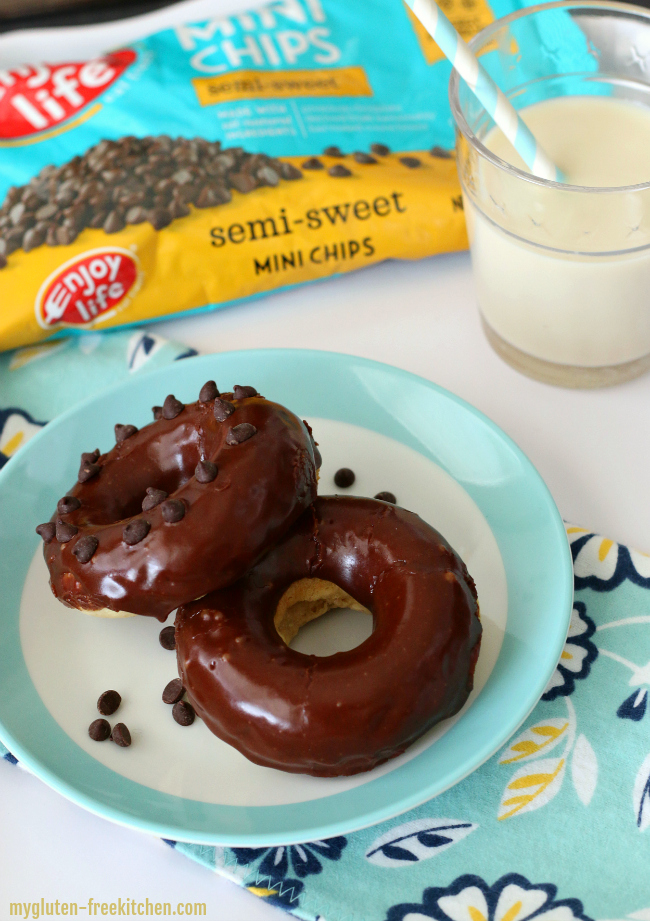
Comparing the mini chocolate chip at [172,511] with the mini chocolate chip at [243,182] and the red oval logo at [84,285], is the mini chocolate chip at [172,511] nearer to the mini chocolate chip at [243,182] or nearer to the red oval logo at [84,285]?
the red oval logo at [84,285]

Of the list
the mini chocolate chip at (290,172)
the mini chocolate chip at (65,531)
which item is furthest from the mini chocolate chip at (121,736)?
the mini chocolate chip at (290,172)

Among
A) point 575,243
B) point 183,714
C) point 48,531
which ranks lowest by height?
point 183,714

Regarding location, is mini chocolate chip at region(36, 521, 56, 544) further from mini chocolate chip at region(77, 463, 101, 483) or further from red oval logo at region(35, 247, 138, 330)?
red oval logo at region(35, 247, 138, 330)

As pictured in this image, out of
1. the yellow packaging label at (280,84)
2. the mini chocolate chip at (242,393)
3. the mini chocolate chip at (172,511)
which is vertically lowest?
the mini chocolate chip at (172,511)

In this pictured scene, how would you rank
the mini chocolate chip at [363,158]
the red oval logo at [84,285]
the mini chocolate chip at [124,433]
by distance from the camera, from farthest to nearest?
the mini chocolate chip at [363,158] → the red oval logo at [84,285] → the mini chocolate chip at [124,433]

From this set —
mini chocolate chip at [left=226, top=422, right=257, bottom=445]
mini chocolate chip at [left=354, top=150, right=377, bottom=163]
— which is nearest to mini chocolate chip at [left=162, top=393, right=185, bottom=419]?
mini chocolate chip at [left=226, top=422, right=257, bottom=445]

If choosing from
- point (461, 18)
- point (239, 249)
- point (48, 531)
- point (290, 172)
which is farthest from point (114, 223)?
point (461, 18)

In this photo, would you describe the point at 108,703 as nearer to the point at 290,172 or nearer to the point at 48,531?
the point at 48,531
